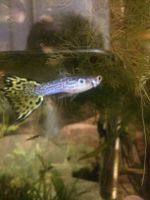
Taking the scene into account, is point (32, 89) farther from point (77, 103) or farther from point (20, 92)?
point (77, 103)

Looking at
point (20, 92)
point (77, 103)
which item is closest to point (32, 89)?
point (20, 92)

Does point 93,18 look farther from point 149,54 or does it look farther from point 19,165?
point 19,165

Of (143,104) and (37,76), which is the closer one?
(37,76)

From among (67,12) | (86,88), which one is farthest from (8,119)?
(67,12)

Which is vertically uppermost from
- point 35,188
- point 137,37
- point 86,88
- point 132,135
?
point 137,37
